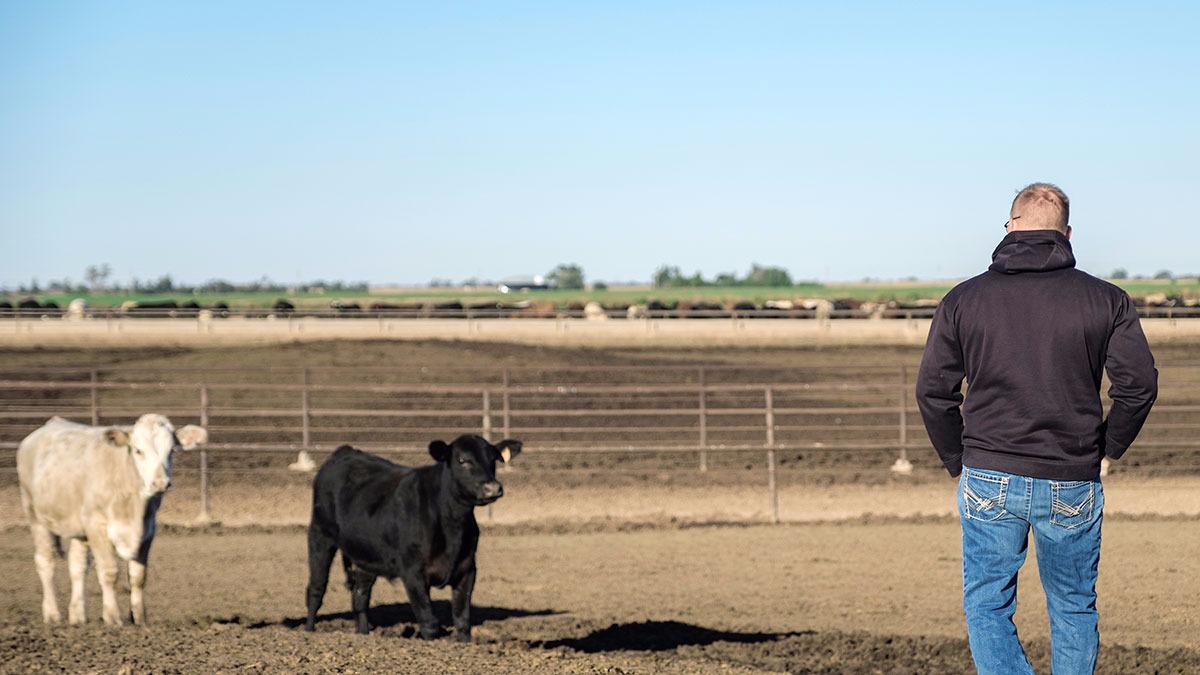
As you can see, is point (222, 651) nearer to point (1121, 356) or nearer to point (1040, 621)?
point (1121, 356)

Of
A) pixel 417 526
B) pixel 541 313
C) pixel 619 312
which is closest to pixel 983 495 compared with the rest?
pixel 417 526

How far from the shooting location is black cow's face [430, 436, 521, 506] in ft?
22.0

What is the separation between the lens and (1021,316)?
3.44 metres

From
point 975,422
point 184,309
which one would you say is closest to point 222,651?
point 975,422

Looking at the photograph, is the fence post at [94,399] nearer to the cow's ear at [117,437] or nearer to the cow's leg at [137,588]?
the cow's ear at [117,437]

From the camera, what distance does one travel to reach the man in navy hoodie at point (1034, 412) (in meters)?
3.38

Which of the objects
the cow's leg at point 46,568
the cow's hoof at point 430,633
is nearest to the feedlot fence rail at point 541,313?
the cow's leg at point 46,568

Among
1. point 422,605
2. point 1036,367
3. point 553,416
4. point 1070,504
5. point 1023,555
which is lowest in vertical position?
point 553,416

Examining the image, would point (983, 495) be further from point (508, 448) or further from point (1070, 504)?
point (508, 448)

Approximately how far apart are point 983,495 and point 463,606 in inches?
152

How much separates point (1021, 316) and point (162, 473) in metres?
5.61

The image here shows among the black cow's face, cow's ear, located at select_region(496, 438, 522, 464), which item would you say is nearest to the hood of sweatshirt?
the black cow's face

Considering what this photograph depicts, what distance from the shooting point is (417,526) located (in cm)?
683

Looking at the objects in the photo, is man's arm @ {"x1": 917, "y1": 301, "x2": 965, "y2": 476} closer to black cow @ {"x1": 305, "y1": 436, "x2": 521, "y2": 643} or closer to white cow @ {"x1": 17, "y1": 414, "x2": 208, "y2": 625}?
black cow @ {"x1": 305, "y1": 436, "x2": 521, "y2": 643}
